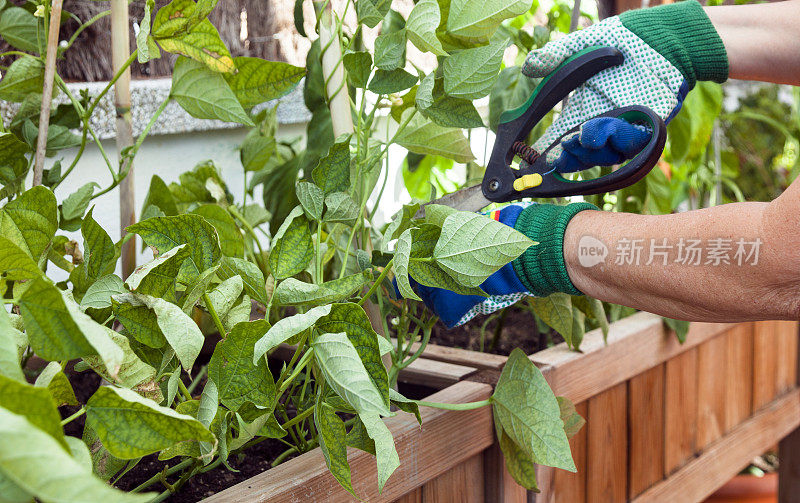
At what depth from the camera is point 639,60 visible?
58cm

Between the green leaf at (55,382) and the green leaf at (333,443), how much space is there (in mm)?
125

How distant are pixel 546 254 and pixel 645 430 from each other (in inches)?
17.0

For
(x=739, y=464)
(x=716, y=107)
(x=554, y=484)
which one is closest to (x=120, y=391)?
(x=554, y=484)

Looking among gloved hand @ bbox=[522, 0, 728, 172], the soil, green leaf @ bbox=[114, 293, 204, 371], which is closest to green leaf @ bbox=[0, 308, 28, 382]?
green leaf @ bbox=[114, 293, 204, 371]

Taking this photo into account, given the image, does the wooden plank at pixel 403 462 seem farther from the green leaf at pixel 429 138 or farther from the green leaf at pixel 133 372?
the green leaf at pixel 429 138

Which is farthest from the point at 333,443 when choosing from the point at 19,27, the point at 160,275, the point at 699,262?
the point at 19,27

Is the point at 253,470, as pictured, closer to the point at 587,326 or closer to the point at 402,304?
the point at 402,304

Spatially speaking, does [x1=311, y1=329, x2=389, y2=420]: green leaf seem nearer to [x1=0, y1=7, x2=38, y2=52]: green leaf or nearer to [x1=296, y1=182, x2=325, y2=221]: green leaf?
A: [x1=296, y1=182, x2=325, y2=221]: green leaf

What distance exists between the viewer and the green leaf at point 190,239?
15.3 inches

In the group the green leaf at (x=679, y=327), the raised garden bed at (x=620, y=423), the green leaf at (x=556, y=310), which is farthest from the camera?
the green leaf at (x=679, y=327)

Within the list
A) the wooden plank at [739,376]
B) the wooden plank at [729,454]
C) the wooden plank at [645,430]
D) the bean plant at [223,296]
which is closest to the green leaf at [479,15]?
the bean plant at [223,296]

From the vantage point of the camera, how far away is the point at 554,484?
2.19ft

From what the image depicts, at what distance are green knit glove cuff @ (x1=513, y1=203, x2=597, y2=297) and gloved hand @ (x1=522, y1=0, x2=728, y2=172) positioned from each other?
0.23 feet

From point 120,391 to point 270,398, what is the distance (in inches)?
4.1
